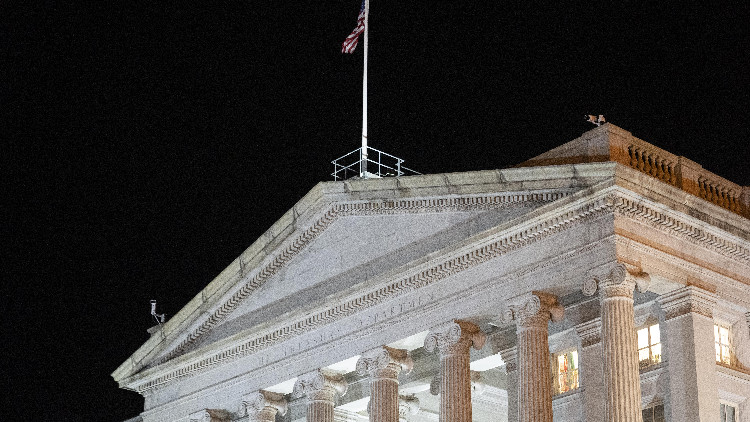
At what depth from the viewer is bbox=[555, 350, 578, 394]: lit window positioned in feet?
131

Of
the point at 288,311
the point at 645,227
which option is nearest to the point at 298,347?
the point at 288,311

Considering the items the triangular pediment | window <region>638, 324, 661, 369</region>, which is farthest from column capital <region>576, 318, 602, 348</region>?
the triangular pediment

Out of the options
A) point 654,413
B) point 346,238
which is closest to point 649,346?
point 654,413

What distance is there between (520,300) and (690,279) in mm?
4534

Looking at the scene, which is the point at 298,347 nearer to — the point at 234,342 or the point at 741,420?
the point at 234,342

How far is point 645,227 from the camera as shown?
36.9 metres

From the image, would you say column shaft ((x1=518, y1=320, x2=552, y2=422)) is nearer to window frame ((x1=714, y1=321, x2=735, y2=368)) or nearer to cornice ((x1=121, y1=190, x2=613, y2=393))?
cornice ((x1=121, y1=190, x2=613, y2=393))

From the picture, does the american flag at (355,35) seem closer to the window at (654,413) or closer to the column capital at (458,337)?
the column capital at (458,337)

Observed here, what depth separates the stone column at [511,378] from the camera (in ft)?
134

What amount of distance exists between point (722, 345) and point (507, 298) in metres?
5.85

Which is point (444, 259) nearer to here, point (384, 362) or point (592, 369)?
point (384, 362)

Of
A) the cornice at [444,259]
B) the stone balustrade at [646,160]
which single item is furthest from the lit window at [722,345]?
the stone balustrade at [646,160]

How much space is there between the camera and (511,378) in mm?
41469

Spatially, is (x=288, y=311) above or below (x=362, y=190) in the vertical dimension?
below
